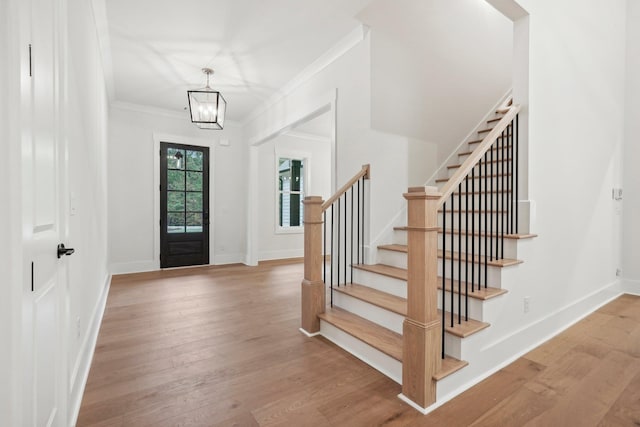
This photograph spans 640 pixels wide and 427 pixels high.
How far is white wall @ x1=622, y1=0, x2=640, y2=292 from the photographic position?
3.76 m

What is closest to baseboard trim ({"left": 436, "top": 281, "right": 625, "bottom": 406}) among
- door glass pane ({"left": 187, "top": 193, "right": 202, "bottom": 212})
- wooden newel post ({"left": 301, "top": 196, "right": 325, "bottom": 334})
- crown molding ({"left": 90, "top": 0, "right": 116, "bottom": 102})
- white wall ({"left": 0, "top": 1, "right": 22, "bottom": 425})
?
wooden newel post ({"left": 301, "top": 196, "right": 325, "bottom": 334})

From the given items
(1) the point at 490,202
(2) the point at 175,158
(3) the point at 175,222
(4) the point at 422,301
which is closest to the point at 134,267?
(3) the point at 175,222

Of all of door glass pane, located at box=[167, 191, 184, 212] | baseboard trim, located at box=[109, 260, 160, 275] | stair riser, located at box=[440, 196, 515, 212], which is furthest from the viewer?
door glass pane, located at box=[167, 191, 184, 212]

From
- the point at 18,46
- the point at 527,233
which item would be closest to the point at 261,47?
the point at 18,46

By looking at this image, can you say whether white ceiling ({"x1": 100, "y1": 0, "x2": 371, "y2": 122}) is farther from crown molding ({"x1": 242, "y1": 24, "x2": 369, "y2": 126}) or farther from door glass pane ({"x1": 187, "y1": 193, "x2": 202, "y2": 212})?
door glass pane ({"x1": 187, "y1": 193, "x2": 202, "y2": 212})

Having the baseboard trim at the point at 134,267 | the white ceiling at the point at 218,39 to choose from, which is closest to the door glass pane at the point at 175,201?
the baseboard trim at the point at 134,267

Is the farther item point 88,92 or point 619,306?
point 619,306

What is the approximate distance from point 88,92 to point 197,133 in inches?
137

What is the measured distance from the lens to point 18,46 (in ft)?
2.96

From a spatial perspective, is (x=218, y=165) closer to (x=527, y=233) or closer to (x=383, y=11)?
(x=383, y=11)

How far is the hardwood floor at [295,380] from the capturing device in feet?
5.35

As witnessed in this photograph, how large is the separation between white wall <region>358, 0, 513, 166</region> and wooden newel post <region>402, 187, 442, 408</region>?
5.40ft

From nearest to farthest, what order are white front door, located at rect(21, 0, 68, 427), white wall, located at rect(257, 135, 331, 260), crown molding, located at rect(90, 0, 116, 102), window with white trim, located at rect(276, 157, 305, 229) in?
white front door, located at rect(21, 0, 68, 427) < crown molding, located at rect(90, 0, 116, 102) < white wall, located at rect(257, 135, 331, 260) < window with white trim, located at rect(276, 157, 305, 229)

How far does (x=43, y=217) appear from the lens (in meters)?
1.16
